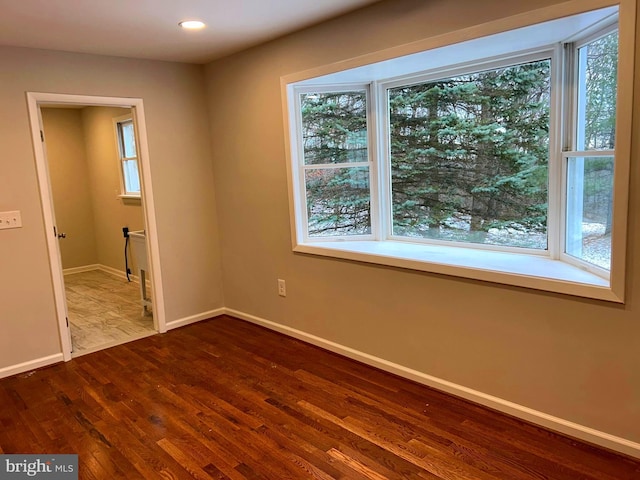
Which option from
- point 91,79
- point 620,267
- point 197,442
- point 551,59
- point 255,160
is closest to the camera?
point 620,267

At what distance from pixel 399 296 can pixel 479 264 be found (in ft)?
1.85

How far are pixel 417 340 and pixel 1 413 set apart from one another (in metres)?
2.54

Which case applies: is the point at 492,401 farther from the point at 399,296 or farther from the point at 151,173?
the point at 151,173

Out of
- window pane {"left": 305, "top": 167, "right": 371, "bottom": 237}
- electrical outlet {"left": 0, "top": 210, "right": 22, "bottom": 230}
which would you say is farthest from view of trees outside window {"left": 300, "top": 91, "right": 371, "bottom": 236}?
electrical outlet {"left": 0, "top": 210, "right": 22, "bottom": 230}

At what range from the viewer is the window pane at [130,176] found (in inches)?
234

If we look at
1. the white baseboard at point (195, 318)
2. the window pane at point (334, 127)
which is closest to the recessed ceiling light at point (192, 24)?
the window pane at point (334, 127)

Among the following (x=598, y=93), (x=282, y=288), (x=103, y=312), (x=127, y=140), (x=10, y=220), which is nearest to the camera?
(x=598, y=93)

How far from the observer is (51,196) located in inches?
139

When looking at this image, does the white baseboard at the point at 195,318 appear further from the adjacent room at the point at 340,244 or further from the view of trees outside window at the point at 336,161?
the view of trees outside window at the point at 336,161

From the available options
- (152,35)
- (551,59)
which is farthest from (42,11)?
(551,59)

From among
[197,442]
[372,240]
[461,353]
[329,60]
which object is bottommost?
[197,442]

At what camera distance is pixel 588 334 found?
2223mm

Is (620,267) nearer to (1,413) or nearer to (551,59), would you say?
(551,59)

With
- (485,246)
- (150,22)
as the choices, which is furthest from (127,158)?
(485,246)
